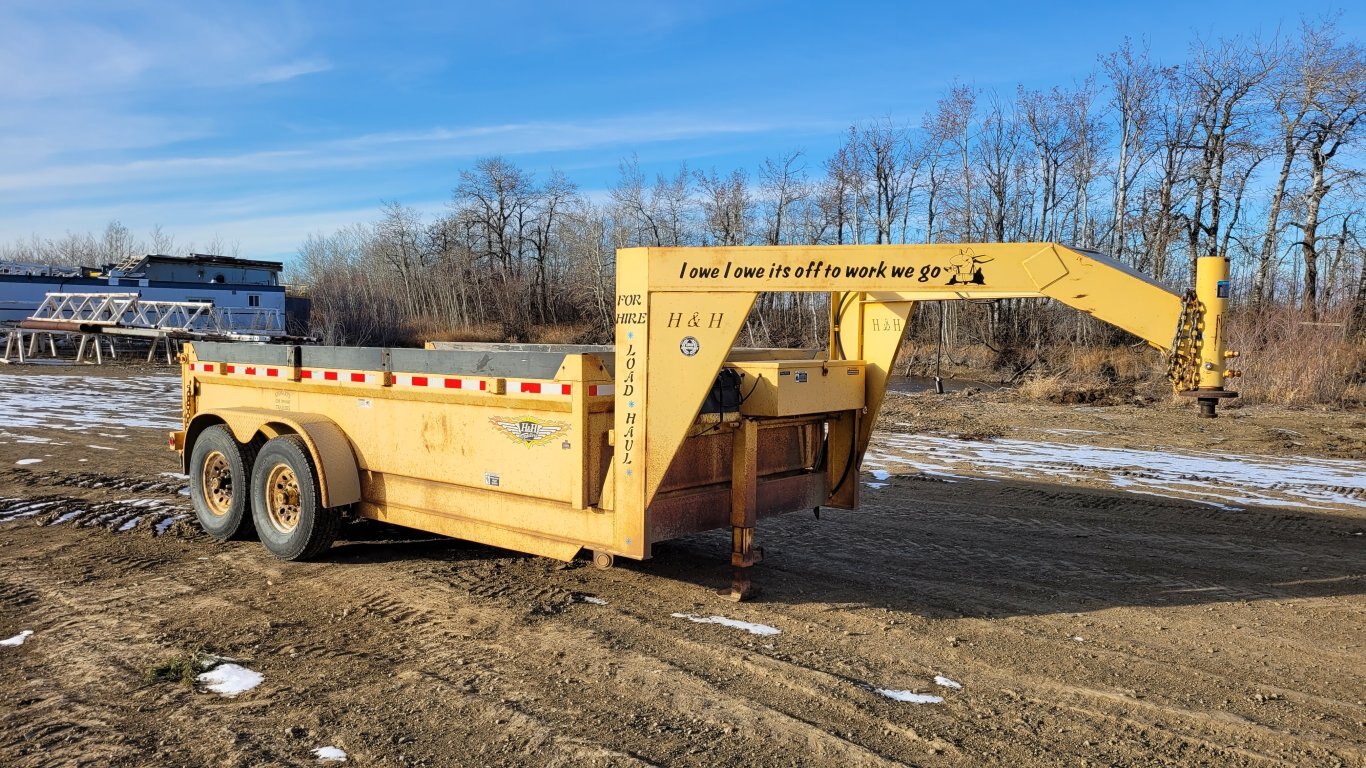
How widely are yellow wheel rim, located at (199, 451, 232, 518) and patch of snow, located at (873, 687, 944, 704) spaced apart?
218 inches

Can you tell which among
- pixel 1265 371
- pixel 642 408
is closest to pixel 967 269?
pixel 642 408

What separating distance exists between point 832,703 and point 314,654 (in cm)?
264

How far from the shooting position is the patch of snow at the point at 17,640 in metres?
5.05

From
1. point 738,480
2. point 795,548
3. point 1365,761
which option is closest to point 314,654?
point 738,480

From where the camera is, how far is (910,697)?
171 inches

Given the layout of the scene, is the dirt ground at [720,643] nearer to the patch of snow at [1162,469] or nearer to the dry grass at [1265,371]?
the patch of snow at [1162,469]

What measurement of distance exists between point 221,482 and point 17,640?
2.60 meters

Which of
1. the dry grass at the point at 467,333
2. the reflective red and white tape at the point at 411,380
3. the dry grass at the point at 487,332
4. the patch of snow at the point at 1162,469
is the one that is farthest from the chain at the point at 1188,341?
the dry grass at the point at 467,333

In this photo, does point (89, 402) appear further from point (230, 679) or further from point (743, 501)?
point (743, 501)

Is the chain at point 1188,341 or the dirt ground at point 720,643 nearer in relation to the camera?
the dirt ground at point 720,643

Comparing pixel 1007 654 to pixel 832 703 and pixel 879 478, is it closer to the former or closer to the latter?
pixel 832 703

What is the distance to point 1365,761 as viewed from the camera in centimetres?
375

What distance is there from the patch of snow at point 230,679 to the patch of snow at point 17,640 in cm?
127

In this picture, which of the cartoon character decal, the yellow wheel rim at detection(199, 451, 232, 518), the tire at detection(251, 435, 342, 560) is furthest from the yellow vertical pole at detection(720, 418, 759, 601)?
the yellow wheel rim at detection(199, 451, 232, 518)
